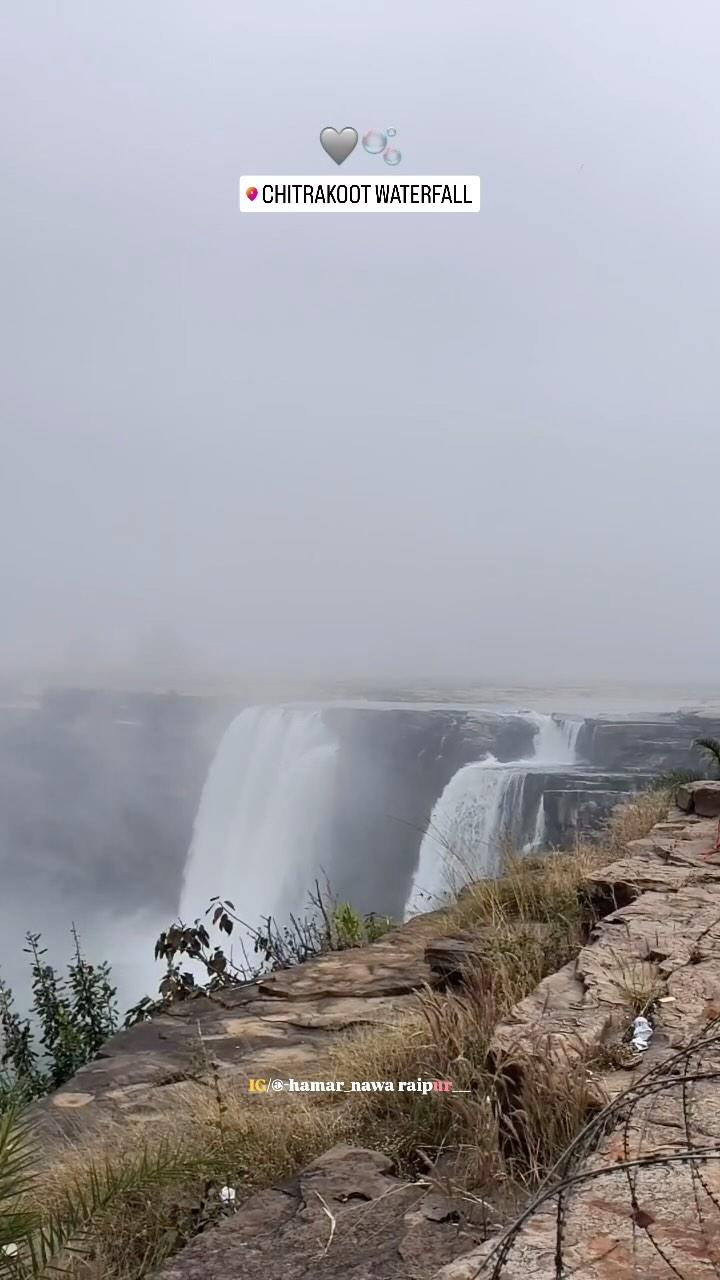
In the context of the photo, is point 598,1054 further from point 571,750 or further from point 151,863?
point 151,863

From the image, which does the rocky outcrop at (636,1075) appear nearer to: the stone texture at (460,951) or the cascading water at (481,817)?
the stone texture at (460,951)

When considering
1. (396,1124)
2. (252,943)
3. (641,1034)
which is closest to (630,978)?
(641,1034)

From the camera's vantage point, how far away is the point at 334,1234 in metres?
1.75

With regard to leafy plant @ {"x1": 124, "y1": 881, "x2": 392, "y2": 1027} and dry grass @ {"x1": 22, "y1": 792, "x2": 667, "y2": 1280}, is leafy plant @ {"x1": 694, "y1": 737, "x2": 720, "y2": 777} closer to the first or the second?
leafy plant @ {"x1": 124, "y1": 881, "x2": 392, "y2": 1027}

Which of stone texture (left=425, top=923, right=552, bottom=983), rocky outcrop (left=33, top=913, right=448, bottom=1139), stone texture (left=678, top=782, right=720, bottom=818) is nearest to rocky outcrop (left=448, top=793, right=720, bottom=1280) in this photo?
→ stone texture (left=425, top=923, right=552, bottom=983)

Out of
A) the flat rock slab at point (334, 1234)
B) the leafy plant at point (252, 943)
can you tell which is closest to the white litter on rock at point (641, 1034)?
the flat rock slab at point (334, 1234)

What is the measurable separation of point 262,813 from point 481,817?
47.3 inches

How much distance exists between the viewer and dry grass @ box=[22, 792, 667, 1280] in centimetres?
187

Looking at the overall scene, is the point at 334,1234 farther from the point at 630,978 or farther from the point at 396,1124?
the point at 630,978

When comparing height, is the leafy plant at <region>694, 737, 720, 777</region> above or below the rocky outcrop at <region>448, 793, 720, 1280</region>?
above

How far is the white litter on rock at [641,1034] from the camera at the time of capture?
78.2 inches

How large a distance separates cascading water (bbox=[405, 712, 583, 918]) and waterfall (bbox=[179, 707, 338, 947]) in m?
0.61

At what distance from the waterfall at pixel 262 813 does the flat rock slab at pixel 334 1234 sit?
3.31m

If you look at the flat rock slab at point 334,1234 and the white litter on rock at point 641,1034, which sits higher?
the white litter on rock at point 641,1034
